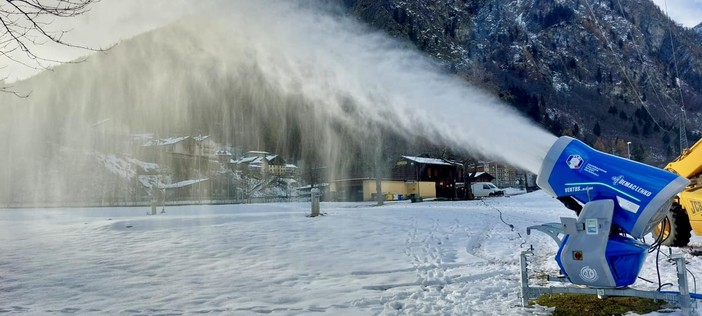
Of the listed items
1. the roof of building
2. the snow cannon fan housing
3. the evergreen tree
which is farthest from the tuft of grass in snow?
the evergreen tree

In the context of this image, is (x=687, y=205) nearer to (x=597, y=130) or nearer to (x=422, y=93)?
(x=422, y=93)

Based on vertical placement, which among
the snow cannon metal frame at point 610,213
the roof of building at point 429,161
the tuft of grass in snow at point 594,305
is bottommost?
the tuft of grass in snow at point 594,305

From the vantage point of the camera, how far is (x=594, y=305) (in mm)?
5094

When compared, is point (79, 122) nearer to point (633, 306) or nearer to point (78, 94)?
point (78, 94)

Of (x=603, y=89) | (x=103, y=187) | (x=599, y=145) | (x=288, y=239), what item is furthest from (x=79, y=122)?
(x=603, y=89)

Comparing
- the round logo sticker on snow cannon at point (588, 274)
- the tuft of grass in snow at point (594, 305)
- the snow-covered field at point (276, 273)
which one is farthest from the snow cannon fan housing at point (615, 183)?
the snow-covered field at point (276, 273)

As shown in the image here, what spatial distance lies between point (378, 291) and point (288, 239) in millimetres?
6087

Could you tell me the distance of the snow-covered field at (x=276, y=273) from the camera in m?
5.51

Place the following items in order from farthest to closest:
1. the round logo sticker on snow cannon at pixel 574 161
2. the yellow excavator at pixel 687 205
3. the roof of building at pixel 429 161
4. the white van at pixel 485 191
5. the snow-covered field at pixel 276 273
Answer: the roof of building at pixel 429 161 → the white van at pixel 485 191 → the yellow excavator at pixel 687 205 → the snow-covered field at pixel 276 273 → the round logo sticker on snow cannon at pixel 574 161

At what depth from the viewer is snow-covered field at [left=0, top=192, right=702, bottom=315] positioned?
5.51 meters

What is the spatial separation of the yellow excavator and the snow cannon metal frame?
5147 mm

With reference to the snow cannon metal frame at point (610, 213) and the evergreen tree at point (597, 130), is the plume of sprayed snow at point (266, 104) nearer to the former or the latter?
the snow cannon metal frame at point (610, 213)

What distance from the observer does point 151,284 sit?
6.78 m

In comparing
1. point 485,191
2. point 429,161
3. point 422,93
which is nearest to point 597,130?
point 485,191
